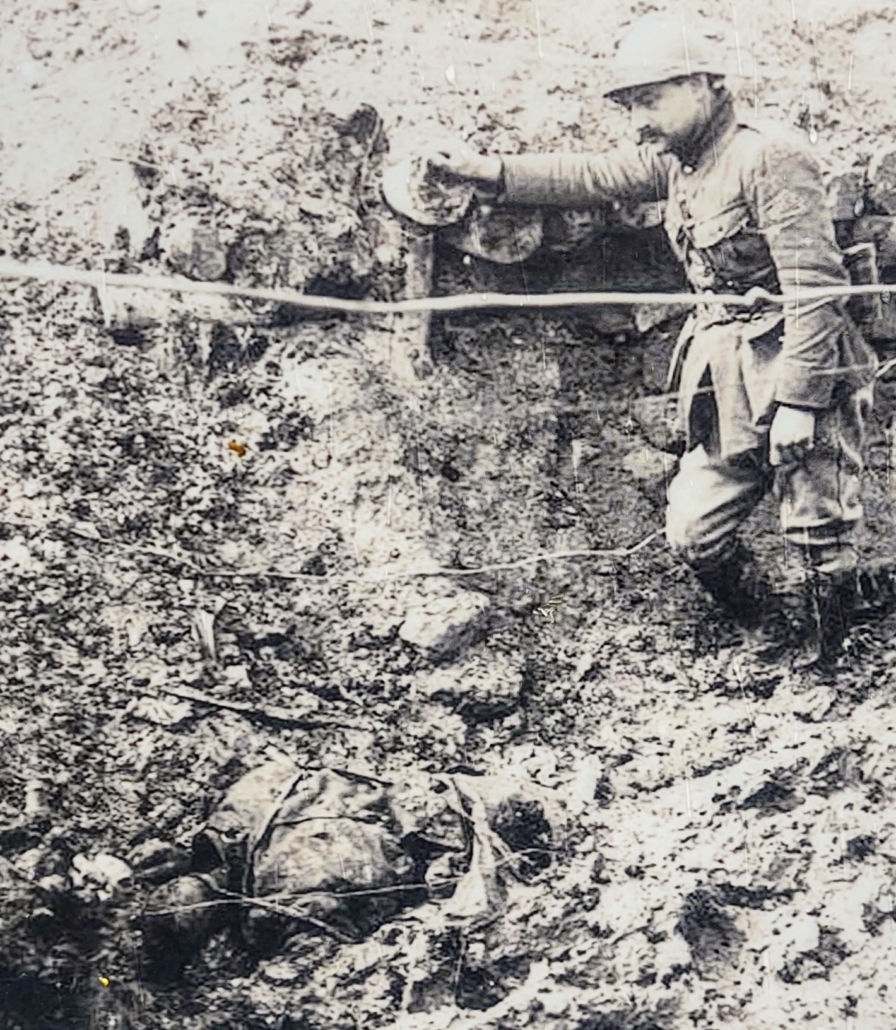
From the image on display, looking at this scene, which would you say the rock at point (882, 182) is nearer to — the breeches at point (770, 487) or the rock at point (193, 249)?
the breeches at point (770, 487)

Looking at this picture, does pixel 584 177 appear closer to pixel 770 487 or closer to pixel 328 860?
pixel 770 487

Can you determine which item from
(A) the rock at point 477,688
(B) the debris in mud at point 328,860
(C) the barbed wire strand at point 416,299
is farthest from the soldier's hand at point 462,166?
(B) the debris in mud at point 328,860

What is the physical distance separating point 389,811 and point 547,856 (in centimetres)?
27

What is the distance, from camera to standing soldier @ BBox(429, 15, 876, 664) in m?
2.24

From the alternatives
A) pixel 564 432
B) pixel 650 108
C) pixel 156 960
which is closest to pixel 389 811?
pixel 156 960

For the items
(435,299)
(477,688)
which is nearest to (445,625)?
(477,688)

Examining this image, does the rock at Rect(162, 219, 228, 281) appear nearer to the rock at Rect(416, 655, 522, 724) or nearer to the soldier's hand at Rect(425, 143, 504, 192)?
the soldier's hand at Rect(425, 143, 504, 192)

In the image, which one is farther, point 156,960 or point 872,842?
point 872,842

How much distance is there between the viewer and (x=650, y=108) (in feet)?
7.39

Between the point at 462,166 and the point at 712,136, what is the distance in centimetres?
41

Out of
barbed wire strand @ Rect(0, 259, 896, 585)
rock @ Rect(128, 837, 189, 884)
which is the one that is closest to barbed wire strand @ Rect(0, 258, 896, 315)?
barbed wire strand @ Rect(0, 259, 896, 585)

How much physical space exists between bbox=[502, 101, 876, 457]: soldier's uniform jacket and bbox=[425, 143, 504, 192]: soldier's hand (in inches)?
1.0

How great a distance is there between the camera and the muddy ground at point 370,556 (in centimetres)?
219

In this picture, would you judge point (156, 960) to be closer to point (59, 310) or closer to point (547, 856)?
point (547, 856)
